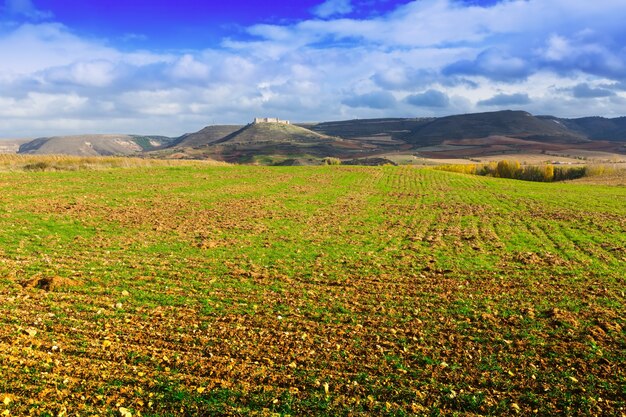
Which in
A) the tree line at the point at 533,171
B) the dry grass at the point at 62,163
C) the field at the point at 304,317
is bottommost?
the field at the point at 304,317

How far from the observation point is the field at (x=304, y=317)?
27.9 ft

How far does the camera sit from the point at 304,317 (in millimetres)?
12430

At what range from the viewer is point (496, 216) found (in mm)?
32938

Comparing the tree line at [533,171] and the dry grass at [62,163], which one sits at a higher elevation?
the dry grass at [62,163]

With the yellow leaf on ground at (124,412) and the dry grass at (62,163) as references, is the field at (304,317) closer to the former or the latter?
the yellow leaf on ground at (124,412)

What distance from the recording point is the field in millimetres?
8500

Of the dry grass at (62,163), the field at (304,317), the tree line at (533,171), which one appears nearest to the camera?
the field at (304,317)

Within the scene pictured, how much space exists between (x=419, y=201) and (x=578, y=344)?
101ft

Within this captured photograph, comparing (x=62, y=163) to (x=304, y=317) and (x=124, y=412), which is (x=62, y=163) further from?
(x=124, y=412)

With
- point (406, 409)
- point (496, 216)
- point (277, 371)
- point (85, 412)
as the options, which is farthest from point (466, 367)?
point (496, 216)

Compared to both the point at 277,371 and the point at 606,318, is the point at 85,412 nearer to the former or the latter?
the point at 277,371

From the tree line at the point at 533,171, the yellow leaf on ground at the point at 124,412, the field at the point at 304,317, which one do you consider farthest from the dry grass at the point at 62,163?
the tree line at the point at 533,171

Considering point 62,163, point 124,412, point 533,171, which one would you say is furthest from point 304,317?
point 533,171

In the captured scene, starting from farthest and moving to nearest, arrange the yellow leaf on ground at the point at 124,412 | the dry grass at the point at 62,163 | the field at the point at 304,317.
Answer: the dry grass at the point at 62,163, the field at the point at 304,317, the yellow leaf on ground at the point at 124,412
